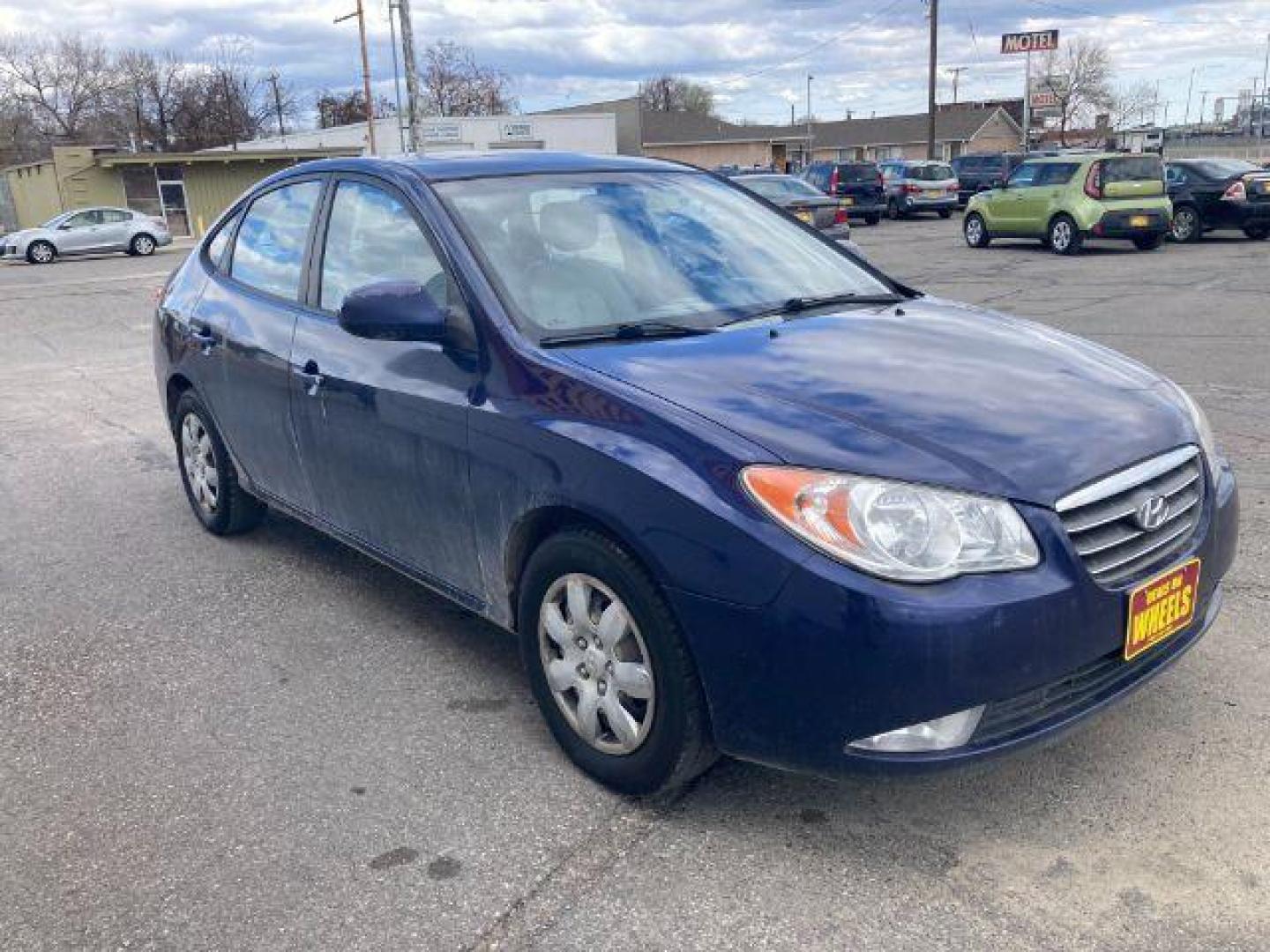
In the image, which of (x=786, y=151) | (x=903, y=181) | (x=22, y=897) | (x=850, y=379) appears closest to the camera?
(x=22, y=897)

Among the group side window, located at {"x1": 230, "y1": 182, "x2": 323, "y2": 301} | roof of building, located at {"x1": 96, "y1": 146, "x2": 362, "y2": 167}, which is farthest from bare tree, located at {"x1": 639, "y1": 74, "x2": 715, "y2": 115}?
side window, located at {"x1": 230, "y1": 182, "x2": 323, "y2": 301}

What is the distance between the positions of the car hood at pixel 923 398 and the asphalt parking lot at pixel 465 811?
735mm

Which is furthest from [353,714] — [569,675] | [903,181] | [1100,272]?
[903,181]

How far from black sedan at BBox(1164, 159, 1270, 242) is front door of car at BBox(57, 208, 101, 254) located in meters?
27.2

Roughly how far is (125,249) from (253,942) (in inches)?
1326

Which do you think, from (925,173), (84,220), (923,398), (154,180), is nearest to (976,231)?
(925,173)

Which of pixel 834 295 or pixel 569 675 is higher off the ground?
pixel 834 295

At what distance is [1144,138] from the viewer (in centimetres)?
5894

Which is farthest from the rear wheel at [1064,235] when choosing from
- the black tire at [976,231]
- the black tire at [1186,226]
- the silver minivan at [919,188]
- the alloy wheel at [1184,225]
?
the silver minivan at [919,188]

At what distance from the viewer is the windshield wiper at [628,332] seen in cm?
315

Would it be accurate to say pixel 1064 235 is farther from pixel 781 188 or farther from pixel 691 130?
pixel 691 130

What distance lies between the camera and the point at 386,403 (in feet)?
11.6

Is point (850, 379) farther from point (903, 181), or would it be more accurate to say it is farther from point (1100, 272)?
point (903, 181)

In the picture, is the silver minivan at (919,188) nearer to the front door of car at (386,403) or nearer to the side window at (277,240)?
the side window at (277,240)
